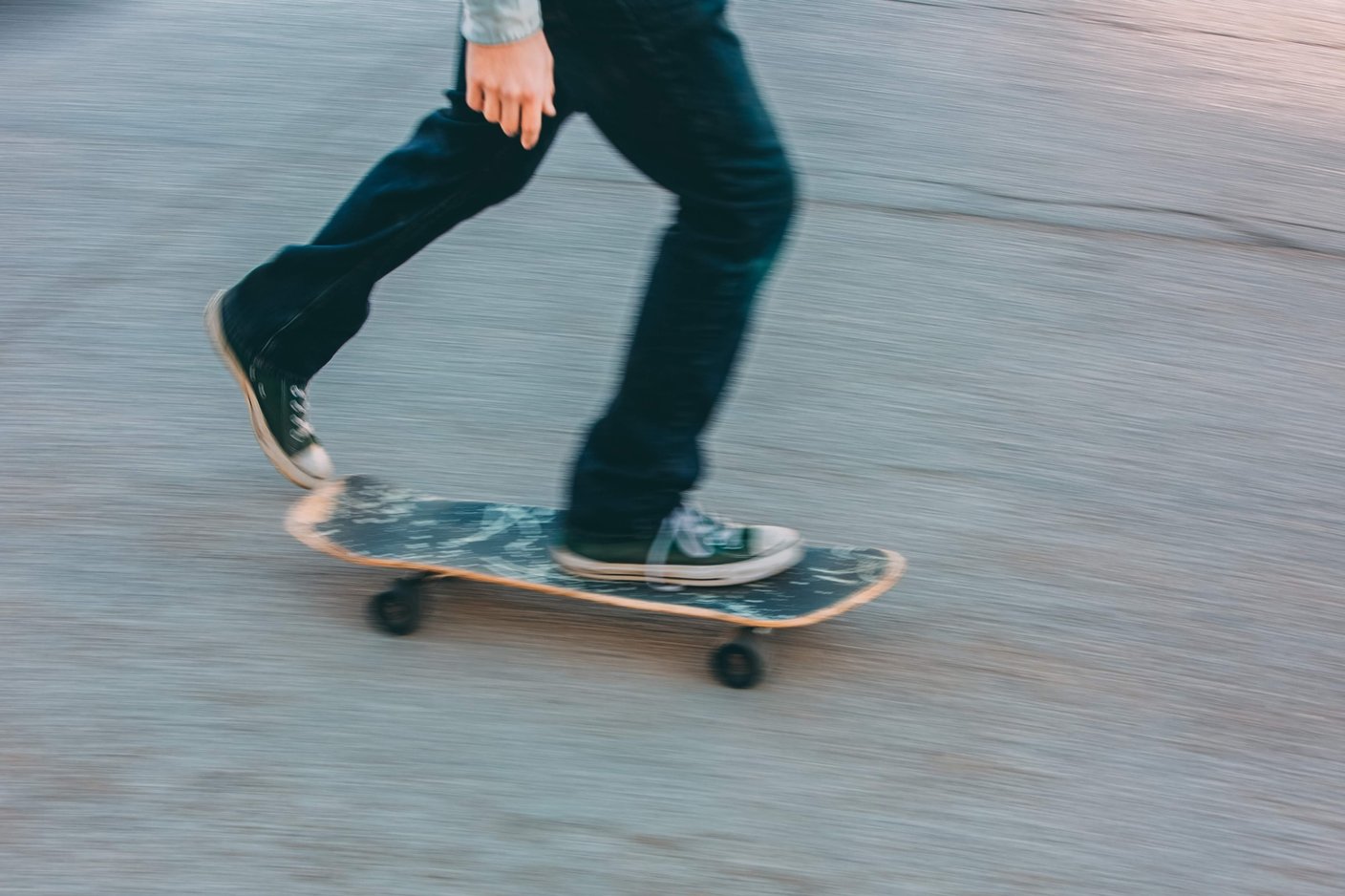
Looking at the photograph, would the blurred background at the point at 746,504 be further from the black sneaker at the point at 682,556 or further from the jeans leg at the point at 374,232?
the jeans leg at the point at 374,232

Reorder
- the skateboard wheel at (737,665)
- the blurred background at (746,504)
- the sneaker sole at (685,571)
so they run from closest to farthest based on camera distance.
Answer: the blurred background at (746,504)
the skateboard wheel at (737,665)
the sneaker sole at (685,571)

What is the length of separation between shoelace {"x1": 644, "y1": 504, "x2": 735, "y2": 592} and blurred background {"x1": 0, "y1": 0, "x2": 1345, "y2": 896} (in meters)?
0.15

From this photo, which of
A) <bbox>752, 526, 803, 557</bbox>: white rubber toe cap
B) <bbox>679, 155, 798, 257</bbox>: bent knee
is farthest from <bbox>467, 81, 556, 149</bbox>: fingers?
<bbox>752, 526, 803, 557</bbox>: white rubber toe cap

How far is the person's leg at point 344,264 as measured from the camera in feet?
10.1

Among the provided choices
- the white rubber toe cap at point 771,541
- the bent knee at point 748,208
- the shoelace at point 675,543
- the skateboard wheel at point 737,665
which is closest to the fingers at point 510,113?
the bent knee at point 748,208

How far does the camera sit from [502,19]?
2.51 meters

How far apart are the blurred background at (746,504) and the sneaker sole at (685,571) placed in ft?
0.47

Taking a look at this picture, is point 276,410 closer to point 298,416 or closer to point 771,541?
point 298,416

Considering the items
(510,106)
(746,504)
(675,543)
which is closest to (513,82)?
(510,106)

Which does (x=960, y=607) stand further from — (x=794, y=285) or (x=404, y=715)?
(x=794, y=285)

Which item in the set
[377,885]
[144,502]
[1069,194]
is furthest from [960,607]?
[1069,194]

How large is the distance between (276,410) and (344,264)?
1.14 feet

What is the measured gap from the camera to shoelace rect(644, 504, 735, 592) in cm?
290

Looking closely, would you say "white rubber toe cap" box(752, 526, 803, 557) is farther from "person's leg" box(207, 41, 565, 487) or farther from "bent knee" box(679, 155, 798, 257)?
"person's leg" box(207, 41, 565, 487)
